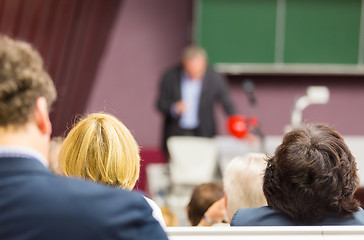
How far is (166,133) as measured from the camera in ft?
18.1

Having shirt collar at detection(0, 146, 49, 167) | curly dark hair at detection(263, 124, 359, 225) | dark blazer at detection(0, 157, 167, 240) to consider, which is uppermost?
shirt collar at detection(0, 146, 49, 167)

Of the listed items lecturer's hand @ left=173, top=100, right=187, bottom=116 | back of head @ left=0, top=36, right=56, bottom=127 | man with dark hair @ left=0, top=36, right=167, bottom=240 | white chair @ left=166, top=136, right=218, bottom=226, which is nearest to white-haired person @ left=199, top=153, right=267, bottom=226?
man with dark hair @ left=0, top=36, right=167, bottom=240

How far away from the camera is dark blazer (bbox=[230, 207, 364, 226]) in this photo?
1.66m

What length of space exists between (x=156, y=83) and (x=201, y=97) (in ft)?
4.24

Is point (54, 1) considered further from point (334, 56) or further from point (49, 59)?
point (334, 56)

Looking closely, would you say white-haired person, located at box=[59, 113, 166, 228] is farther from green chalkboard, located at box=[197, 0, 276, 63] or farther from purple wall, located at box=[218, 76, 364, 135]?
purple wall, located at box=[218, 76, 364, 135]

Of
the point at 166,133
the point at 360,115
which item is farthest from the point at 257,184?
the point at 360,115

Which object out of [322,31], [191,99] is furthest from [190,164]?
[322,31]

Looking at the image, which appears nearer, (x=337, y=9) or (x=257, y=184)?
(x=257, y=184)

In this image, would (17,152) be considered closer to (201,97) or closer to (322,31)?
(201,97)

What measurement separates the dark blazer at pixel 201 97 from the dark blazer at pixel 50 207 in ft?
14.4

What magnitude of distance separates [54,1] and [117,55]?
3.22m

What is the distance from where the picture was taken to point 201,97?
215 inches

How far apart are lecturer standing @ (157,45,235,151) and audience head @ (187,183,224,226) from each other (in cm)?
290
